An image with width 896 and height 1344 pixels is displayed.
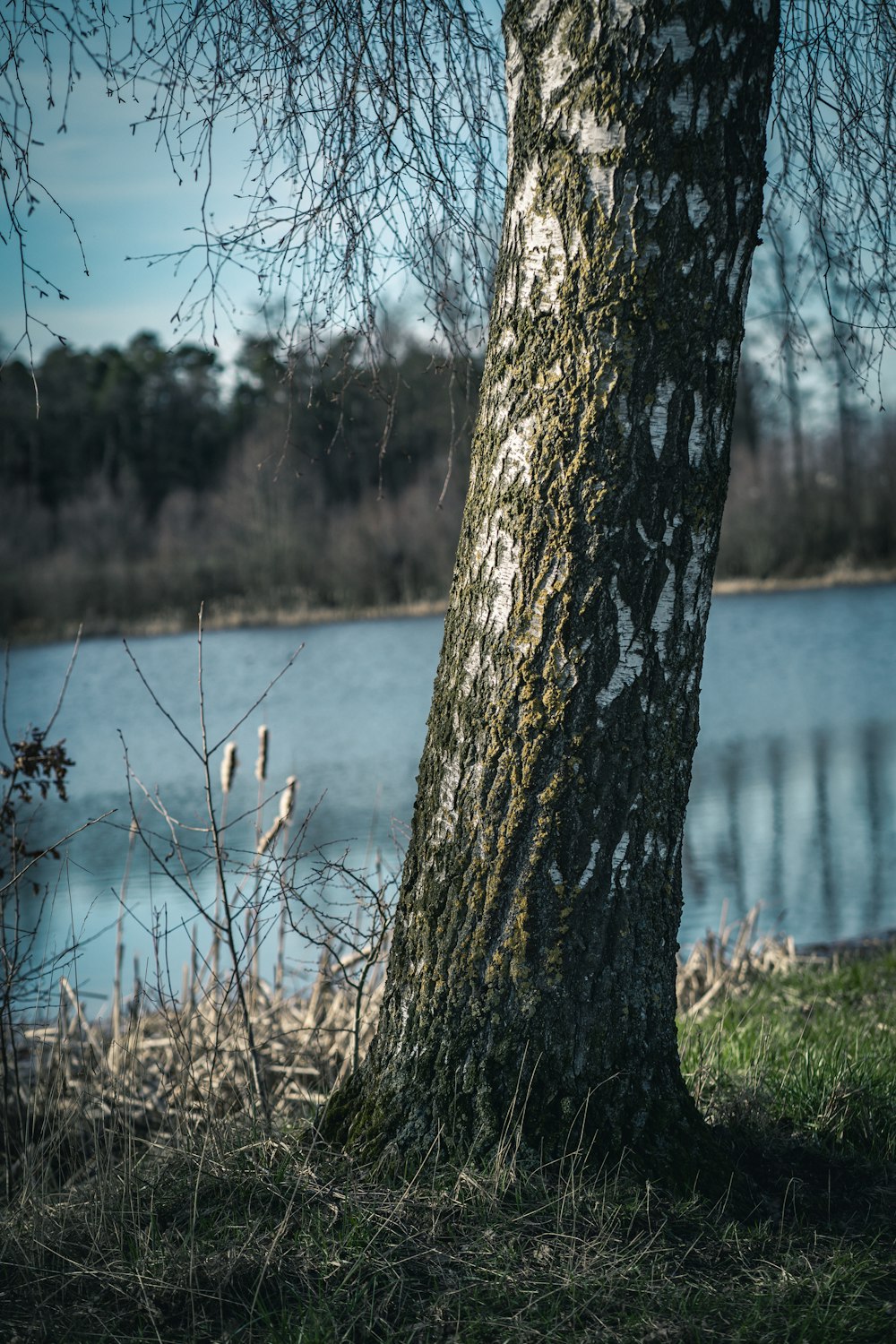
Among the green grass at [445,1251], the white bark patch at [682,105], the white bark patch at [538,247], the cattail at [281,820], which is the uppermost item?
the white bark patch at [682,105]

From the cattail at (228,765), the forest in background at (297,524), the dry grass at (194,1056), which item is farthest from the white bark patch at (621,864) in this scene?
the forest in background at (297,524)

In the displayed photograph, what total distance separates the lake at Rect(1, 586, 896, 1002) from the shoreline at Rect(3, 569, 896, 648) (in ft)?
5.33

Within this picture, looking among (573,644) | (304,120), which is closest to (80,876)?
(304,120)

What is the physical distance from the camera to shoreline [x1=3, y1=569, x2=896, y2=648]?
28312 millimetres

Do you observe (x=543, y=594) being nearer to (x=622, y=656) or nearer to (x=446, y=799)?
(x=622, y=656)

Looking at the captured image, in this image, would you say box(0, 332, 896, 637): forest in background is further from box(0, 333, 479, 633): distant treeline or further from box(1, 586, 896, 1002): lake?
box(1, 586, 896, 1002): lake

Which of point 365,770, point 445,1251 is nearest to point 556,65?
point 445,1251

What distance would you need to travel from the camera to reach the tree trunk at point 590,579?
84.9 inches

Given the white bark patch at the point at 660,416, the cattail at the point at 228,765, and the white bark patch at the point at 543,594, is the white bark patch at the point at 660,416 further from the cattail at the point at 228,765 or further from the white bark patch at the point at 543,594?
the cattail at the point at 228,765

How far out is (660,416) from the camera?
2178 millimetres

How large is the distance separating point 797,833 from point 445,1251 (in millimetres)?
8000

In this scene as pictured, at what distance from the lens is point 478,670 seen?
2305mm

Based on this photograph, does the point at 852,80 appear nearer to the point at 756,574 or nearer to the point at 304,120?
the point at 304,120

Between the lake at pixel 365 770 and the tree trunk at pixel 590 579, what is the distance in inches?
29.4
